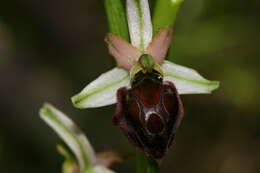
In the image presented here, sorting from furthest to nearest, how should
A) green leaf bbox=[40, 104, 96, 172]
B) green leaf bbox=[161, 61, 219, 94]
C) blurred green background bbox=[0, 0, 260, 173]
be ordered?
blurred green background bbox=[0, 0, 260, 173]
green leaf bbox=[40, 104, 96, 172]
green leaf bbox=[161, 61, 219, 94]

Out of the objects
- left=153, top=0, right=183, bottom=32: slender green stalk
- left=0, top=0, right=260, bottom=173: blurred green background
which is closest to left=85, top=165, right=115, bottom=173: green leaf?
left=153, top=0, right=183, bottom=32: slender green stalk

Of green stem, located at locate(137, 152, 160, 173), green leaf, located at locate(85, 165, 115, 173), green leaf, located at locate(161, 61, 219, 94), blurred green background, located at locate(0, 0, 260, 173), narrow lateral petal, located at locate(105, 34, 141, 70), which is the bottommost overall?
blurred green background, located at locate(0, 0, 260, 173)

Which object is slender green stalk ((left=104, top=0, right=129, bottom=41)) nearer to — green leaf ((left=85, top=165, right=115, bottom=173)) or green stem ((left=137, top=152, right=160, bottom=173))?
green stem ((left=137, top=152, right=160, bottom=173))

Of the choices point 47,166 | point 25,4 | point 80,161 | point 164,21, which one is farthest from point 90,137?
point 164,21

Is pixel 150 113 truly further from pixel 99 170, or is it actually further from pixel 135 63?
pixel 99 170

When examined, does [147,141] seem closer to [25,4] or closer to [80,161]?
[80,161]

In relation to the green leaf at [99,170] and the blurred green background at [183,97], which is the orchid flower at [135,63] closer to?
the green leaf at [99,170]

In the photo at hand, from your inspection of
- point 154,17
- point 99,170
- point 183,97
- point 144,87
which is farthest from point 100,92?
point 183,97
